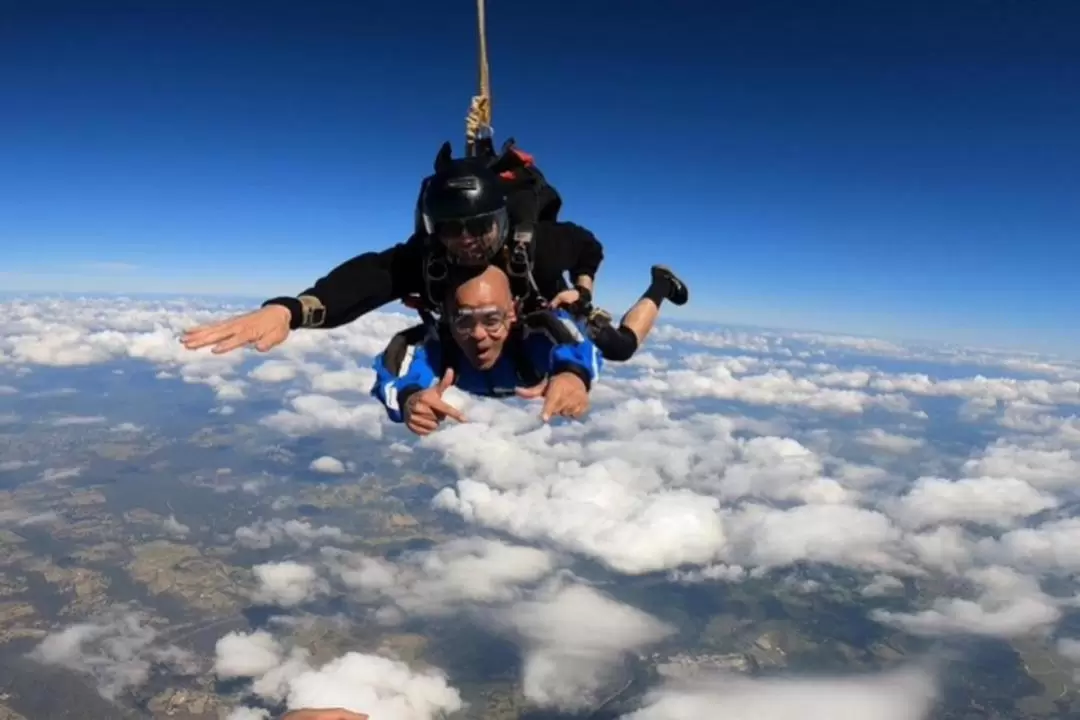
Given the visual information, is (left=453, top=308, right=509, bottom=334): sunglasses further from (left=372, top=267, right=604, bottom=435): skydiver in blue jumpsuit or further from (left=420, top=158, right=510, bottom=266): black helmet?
(left=420, top=158, right=510, bottom=266): black helmet

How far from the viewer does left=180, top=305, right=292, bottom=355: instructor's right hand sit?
207 centimetres

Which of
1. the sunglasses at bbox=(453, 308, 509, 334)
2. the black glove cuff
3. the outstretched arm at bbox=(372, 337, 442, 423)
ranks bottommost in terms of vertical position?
the outstretched arm at bbox=(372, 337, 442, 423)

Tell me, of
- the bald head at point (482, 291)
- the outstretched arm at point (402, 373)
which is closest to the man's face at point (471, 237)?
the bald head at point (482, 291)

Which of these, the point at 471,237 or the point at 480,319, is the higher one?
the point at 471,237

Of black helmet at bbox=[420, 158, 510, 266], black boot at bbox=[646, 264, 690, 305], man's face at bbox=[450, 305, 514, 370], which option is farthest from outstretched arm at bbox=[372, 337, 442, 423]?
black boot at bbox=[646, 264, 690, 305]

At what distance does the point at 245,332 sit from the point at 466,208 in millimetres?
1007

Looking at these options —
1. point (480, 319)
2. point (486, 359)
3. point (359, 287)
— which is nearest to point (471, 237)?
point (480, 319)

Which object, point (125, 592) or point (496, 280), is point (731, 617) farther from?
point (496, 280)

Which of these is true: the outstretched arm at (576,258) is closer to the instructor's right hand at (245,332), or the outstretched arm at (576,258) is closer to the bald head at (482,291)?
the bald head at (482,291)

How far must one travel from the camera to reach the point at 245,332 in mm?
2219

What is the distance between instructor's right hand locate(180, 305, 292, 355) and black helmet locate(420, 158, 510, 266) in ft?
2.39

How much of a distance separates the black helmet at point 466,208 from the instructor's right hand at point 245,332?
0.73m

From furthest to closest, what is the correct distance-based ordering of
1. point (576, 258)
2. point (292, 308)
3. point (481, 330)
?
point (576, 258) → point (481, 330) → point (292, 308)

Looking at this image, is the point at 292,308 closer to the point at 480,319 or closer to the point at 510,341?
the point at 480,319
